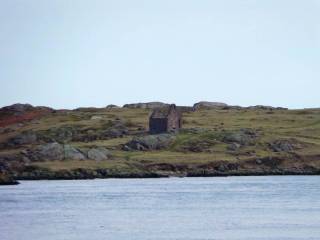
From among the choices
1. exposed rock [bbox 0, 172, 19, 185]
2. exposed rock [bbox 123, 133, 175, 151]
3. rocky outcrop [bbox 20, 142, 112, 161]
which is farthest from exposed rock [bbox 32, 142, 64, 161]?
exposed rock [bbox 0, 172, 19, 185]

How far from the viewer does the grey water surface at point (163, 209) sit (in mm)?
77500

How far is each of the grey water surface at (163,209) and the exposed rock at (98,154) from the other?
17041 millimetres

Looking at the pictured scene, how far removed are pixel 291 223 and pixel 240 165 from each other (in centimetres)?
8661

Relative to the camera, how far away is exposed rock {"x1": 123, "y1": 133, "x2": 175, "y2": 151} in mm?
187250

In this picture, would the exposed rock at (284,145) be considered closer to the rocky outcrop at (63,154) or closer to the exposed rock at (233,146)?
the exposed rock at (233,146)

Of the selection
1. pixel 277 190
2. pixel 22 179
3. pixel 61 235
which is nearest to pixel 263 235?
pixel 61 235

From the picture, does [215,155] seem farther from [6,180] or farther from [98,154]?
[6,180]

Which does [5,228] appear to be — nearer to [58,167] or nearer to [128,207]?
[128,207]

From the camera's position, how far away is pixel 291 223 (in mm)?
82938

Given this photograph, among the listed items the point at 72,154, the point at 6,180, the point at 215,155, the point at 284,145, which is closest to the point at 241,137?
the point at 284,145

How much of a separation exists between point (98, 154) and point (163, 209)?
248 feet

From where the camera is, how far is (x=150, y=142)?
188875 mm

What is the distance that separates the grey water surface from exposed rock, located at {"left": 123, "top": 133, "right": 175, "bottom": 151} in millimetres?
30402

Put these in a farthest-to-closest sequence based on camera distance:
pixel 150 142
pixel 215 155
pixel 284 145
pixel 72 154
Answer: pixel 150 142
pixel 284 145
pixel 215 155
pixel 72 154
